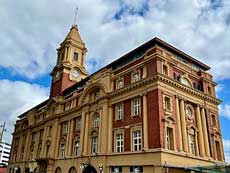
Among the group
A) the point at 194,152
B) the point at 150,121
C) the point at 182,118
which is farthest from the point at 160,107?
the point at 194,152

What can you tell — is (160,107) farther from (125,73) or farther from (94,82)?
(94,82)

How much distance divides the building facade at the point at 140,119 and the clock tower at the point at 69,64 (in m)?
6.06

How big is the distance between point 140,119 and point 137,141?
245cm

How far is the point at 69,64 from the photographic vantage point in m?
48.9

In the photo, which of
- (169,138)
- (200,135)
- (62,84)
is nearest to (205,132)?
(200,135)

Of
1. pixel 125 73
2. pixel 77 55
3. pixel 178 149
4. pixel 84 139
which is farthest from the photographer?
pixel 77 55

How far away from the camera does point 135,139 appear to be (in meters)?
27.5

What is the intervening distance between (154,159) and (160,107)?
540 centimetres

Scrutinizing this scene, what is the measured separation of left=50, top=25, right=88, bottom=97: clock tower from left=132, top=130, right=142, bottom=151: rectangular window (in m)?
22.6

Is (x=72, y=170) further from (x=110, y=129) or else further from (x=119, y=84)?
(x=119, y=84)

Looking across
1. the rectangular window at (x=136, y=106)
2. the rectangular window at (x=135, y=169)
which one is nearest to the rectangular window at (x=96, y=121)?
the rectangular window at (x=136, y=106)

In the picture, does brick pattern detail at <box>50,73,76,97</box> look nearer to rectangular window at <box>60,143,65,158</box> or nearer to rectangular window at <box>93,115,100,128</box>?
rectangular window at <box>60,143,65,158</box>

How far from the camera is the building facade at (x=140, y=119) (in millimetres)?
25891

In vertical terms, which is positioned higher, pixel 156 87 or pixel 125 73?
pixel 125 73
